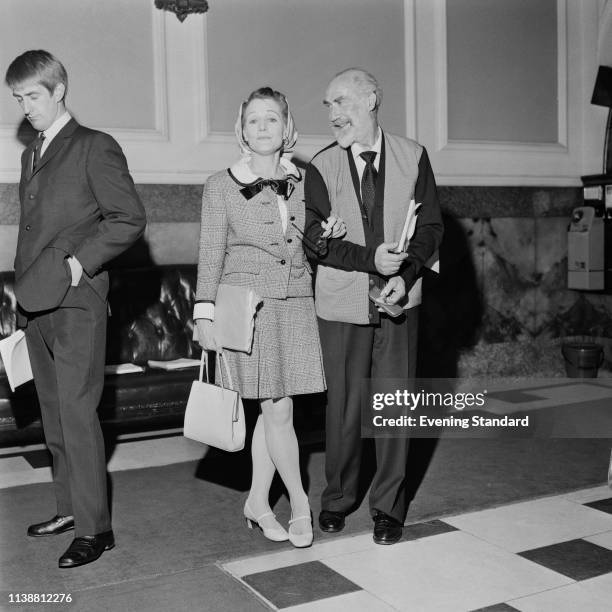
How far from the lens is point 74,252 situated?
3316 millimetres

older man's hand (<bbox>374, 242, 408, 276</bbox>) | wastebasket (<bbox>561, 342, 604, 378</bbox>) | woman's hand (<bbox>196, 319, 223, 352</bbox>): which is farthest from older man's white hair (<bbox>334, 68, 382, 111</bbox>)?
wastebasket (<bbox>561, 342, 604, 378</bbox>)

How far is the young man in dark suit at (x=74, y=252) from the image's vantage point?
329cm

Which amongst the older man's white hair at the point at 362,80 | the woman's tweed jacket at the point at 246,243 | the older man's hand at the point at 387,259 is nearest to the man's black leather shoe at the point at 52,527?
the woman's tweed jacket at the point at 246,243

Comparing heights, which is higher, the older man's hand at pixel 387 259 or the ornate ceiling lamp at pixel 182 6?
the ornate ceiling lamp at pixel 182 6

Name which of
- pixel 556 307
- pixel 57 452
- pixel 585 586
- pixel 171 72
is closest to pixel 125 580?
pixel 57 452

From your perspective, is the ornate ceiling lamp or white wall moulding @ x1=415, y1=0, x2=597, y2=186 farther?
white wall moulding @ x1=415, y1=0, x2=597, y2=186

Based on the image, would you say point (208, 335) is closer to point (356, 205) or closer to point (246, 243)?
point (246, 243)

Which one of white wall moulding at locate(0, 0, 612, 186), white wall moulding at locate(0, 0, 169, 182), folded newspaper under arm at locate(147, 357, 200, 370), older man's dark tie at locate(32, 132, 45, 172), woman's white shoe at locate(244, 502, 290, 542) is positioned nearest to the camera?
older man's dark tie at locate(32, 132, 45, 172)

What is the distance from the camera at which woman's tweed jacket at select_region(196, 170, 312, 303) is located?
3459 millimetres

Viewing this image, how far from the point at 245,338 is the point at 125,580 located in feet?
3.21

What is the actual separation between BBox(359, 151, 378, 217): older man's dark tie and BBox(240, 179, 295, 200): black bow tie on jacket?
0.31 meters

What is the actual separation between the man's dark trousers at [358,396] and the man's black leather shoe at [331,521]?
3cm

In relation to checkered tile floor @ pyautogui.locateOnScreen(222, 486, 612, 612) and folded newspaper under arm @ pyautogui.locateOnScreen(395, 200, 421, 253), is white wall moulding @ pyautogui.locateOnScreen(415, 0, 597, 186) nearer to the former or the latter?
folded newspaper under arm @ pyautogui.locateOnScreen(395, 200, 421, 253)

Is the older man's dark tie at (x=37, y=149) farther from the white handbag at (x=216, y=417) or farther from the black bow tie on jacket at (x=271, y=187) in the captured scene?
the white handbag at (x=216, y=417)
